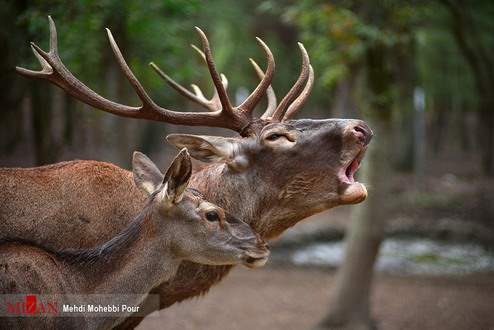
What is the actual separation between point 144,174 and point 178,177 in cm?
57

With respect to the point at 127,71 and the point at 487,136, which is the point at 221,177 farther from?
the point at 487,136

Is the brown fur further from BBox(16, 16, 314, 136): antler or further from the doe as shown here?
the doe

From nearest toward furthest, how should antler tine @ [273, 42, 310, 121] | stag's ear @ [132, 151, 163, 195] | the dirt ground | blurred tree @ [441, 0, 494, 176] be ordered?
stag's ear @ [132, 151, 163, 195], antler tine @ [273, 42, 310, 121], the dirt ground, blurred tree @ [441, 0, 494, 176]

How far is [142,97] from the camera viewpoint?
521 cm

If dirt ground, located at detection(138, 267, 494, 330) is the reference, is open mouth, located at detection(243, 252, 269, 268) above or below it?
above

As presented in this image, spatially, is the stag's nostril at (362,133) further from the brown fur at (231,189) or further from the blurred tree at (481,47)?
the blurred tree at (481,47)

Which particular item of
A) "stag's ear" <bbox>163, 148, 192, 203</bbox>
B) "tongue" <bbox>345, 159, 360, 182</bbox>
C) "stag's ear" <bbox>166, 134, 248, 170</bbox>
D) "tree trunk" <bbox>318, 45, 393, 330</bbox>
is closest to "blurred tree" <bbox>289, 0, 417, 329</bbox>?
"tree trunk" <bbox>318, 45, 393, 330</bbox>

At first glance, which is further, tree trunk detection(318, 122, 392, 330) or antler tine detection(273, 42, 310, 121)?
tree trunk detection(318, 122, 392, 330)

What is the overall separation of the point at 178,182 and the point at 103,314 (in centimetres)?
93

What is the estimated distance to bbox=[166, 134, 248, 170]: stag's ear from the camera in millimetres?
5254

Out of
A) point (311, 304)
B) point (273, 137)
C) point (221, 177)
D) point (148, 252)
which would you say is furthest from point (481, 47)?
point (148, 252)

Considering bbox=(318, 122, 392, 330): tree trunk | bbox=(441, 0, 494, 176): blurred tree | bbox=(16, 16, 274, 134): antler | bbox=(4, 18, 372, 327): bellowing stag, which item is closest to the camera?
bbox=(4, 18, 372, 327): bellowing stag

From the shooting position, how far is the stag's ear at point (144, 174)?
490 centimetres

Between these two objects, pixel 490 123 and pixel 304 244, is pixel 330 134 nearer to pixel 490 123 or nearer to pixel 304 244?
pixel 304 244
